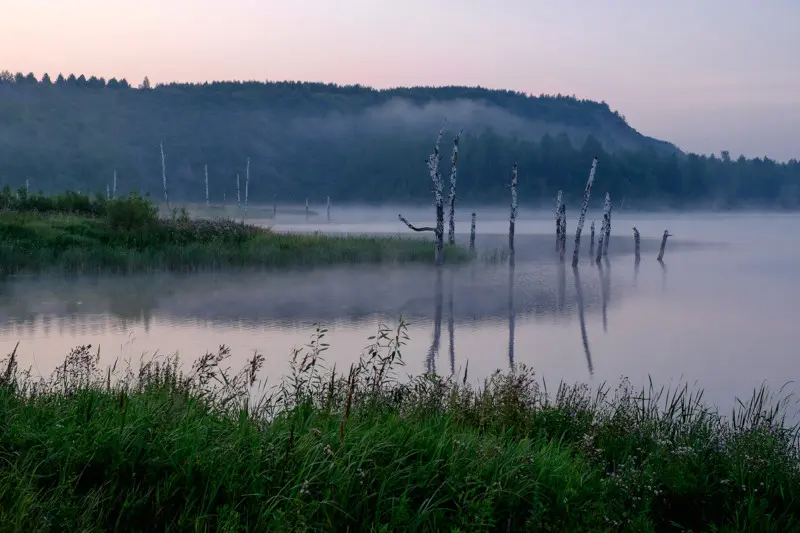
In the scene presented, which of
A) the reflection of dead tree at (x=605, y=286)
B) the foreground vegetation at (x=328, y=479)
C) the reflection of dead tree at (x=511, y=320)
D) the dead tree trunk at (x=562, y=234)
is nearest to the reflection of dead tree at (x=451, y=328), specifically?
the reflection of dead tree at (x=511, y=320)

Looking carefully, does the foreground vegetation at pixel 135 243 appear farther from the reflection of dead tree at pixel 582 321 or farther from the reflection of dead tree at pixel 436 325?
the reflection of dead tree at pixel 582 321

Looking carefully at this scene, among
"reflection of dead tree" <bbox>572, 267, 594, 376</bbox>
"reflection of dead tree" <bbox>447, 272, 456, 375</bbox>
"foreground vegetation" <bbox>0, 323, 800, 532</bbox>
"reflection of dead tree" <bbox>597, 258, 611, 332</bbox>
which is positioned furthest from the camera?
"reflection of dead tree" <bbox>597, 258, 611, 332</bbox>

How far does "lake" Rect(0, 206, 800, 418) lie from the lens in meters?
18.6

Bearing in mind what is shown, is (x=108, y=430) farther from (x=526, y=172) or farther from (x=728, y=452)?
(x=526, y=172)

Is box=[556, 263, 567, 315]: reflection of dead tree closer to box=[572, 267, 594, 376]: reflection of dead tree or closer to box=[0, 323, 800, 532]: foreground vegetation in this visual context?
box=[572, 267, 594, 376]: reflection of dead tree

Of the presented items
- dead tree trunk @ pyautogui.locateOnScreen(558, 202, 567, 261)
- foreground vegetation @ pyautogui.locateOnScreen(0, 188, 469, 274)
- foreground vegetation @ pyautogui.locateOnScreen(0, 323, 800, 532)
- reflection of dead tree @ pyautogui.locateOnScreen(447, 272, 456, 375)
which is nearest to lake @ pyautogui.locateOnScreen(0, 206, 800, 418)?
reflection of dead tree @ pyautogui.locateOnScreen(447, 272, 456, 375)

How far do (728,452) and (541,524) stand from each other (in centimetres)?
299

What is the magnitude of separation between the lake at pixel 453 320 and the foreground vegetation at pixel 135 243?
147cm

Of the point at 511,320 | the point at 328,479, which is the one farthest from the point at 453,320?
the point at 328,479

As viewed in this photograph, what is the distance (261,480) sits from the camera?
5.99 meters

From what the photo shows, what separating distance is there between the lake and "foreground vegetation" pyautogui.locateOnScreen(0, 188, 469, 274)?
147cm

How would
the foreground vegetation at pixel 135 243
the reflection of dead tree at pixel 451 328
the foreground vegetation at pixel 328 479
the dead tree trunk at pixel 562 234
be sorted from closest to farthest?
1. the foreground vegetation at pixel 328 479
2. the reflection of dead tree at pixel 451 328
3. the foreground vegetation at pixel 135 243
4. the dead tree trunk at pixel 562 234

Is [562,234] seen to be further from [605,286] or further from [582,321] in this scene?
[582,321]

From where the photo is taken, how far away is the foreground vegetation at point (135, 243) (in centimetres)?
3225
